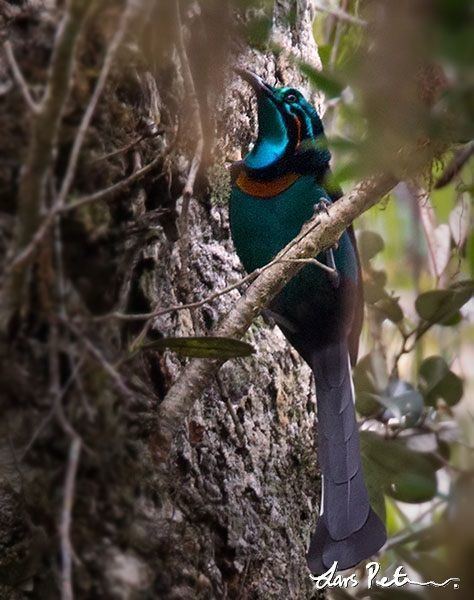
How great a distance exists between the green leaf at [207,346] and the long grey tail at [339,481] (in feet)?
1.96

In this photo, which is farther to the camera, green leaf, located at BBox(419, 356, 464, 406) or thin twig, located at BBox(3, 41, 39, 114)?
green leaf, located at BBox(419, 356, 464, 406)

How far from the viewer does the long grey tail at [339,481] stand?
2139 millimetres

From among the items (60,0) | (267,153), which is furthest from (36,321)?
(267,153)

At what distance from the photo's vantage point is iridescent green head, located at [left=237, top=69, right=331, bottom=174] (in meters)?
2.84

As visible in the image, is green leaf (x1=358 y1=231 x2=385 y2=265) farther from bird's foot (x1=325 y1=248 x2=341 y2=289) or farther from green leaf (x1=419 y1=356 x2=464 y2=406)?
green leaf (x1=419 y1=356 x2=464 y2=406)

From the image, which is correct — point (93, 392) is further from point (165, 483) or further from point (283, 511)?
point (283, 511)

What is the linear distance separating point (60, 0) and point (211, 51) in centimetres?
24

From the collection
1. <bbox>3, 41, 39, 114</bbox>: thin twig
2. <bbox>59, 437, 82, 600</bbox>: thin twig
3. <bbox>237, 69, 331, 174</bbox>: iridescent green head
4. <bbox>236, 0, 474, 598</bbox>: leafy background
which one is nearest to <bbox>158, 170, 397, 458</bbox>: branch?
<bbox>236, 0, 474, 598</bbox>: leafy background

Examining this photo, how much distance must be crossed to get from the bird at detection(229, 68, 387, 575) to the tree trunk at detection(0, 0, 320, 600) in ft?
0.21

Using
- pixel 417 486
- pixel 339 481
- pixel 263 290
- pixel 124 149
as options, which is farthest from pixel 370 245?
pixel 124 149

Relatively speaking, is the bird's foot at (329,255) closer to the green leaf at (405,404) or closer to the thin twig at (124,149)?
the green leaf at (405,404)

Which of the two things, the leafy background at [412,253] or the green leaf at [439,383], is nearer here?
the leafy background at [412,253]

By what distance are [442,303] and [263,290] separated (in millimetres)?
883

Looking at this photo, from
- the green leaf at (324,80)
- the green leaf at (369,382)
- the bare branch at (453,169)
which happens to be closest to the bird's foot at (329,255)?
the green leaf at (369,382)
